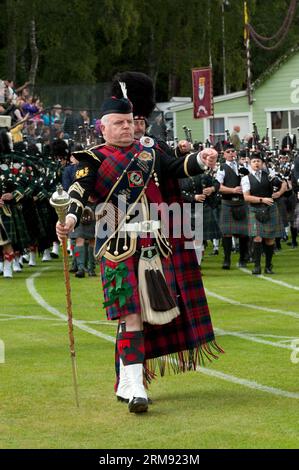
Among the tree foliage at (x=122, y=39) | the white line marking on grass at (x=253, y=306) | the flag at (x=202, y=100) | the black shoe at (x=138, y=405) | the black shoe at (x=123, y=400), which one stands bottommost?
the white line marking on grass at (x=253, y=306)

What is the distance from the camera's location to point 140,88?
8.62 meters

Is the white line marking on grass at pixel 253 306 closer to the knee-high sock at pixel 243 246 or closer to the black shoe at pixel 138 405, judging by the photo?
the knee-high sock at pixel 243 246

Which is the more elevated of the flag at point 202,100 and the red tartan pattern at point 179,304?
the flag at point 202,100

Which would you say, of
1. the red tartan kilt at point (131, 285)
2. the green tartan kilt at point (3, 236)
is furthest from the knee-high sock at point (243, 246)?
the red tartan kilt at point (131, 285)

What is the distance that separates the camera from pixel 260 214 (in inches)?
674

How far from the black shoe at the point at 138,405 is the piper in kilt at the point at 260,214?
32.3 ft

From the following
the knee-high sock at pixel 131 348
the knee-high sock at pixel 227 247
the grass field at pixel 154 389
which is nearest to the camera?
the grass field at pixel 154 389

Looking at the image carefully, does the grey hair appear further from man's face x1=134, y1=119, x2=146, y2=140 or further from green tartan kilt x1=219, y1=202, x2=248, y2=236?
green tartan kilt x1=219, y1=202, x2=248, y2=236

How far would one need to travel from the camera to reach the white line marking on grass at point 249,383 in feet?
25.1

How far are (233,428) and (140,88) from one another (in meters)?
2.84

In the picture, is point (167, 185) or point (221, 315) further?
point (221, 315)

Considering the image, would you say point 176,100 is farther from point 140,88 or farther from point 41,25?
point 140,88
